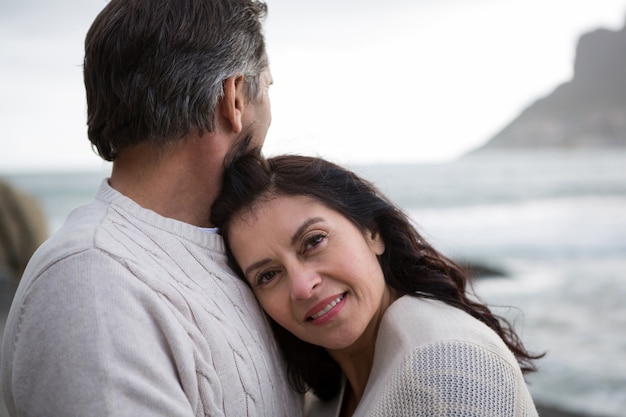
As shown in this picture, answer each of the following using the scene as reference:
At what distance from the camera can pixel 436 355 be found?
4.99 feet

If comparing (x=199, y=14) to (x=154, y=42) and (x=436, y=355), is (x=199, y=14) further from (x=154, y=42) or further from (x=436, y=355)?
(x=436, y=355)

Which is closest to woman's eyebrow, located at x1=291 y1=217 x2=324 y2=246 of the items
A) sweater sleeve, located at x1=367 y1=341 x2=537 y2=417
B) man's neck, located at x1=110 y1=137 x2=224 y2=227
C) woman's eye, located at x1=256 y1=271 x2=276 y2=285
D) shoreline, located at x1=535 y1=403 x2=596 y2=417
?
woman's eye, located at x1=256 y1=271 x2=276 y2=285

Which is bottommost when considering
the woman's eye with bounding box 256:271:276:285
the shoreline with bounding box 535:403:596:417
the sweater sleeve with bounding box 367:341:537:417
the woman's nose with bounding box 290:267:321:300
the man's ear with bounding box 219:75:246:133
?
the shoreline with bounding box 535:403:596:417

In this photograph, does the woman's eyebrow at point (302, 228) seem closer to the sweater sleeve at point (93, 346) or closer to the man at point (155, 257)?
the man at point (155, 257)

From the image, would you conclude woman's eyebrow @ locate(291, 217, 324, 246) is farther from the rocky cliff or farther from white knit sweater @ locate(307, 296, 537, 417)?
the rocky cliff

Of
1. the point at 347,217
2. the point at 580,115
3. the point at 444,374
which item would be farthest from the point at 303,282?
the point at 580,115

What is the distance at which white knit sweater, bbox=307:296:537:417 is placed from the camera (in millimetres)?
1469

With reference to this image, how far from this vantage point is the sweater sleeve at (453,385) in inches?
57.6

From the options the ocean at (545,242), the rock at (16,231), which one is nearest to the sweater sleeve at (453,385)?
the ocean at (545,242)

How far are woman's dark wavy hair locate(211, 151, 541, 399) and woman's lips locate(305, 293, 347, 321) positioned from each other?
19 centimetres

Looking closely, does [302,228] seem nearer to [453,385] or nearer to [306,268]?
[306,268]

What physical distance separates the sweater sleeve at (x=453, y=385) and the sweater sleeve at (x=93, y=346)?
46 centimetres

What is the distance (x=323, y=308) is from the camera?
175 cm

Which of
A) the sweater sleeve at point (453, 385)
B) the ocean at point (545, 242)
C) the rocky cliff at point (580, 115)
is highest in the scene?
the sweater sleeve at point (453, 385)
